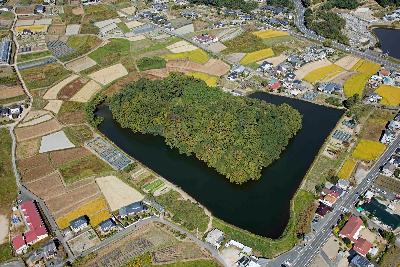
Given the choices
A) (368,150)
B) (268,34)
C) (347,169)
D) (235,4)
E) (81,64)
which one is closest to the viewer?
(347,169)

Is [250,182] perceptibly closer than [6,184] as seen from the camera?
No

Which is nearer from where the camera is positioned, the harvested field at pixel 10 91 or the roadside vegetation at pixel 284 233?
the roadside vegetation at pixel 284 233

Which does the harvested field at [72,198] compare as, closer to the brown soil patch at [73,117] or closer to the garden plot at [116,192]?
the garden plot at [116,192]

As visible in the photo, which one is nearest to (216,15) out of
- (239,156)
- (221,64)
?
(221,64)

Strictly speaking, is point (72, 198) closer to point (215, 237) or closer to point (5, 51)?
point (215, 237)

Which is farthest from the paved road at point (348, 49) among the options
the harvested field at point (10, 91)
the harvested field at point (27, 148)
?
the harvested field at point (27, 148)

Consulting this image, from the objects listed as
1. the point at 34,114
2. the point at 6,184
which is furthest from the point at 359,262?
the point at 34,114

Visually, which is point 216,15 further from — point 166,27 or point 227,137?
point 227,137
